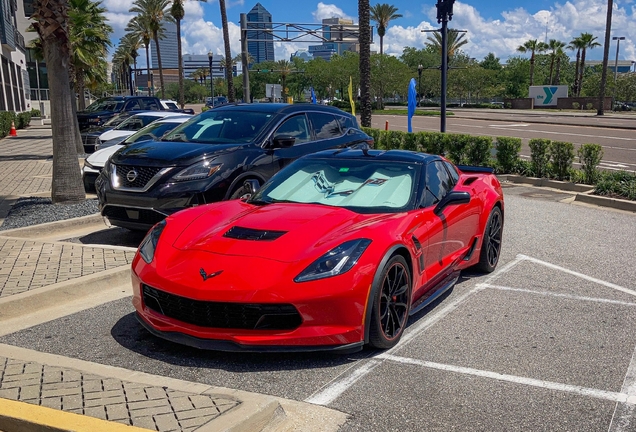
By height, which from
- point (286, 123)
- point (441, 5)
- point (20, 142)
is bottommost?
point (20, 142)

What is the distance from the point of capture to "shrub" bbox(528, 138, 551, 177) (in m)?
14.4

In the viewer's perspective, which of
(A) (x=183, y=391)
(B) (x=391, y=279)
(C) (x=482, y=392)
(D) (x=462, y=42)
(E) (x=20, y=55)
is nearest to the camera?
(A) (x=183, y=391)

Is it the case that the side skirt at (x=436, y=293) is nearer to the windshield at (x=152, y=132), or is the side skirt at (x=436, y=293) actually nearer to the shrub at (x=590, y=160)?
the windshield at (x=152, y=132)

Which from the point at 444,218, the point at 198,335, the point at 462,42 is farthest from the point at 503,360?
the point at 462,42

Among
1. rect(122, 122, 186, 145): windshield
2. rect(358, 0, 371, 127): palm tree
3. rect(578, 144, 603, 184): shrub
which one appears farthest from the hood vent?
rect(358, 0, 371, 127): palm tree

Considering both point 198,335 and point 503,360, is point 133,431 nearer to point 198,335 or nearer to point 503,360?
point 198,335

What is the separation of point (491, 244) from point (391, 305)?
269 centimetres

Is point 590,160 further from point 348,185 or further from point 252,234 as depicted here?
point 252,234

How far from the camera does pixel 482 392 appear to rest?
409cm

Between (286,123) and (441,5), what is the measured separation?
30.7ft

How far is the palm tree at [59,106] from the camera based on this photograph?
10.6m

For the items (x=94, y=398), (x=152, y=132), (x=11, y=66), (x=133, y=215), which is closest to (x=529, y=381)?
(x=94, y=398)

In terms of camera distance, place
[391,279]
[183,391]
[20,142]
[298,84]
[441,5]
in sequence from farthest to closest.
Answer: [298,84] < [20,142] < [441,5] < [391,279] < [183,391]

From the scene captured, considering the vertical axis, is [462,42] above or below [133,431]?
above
